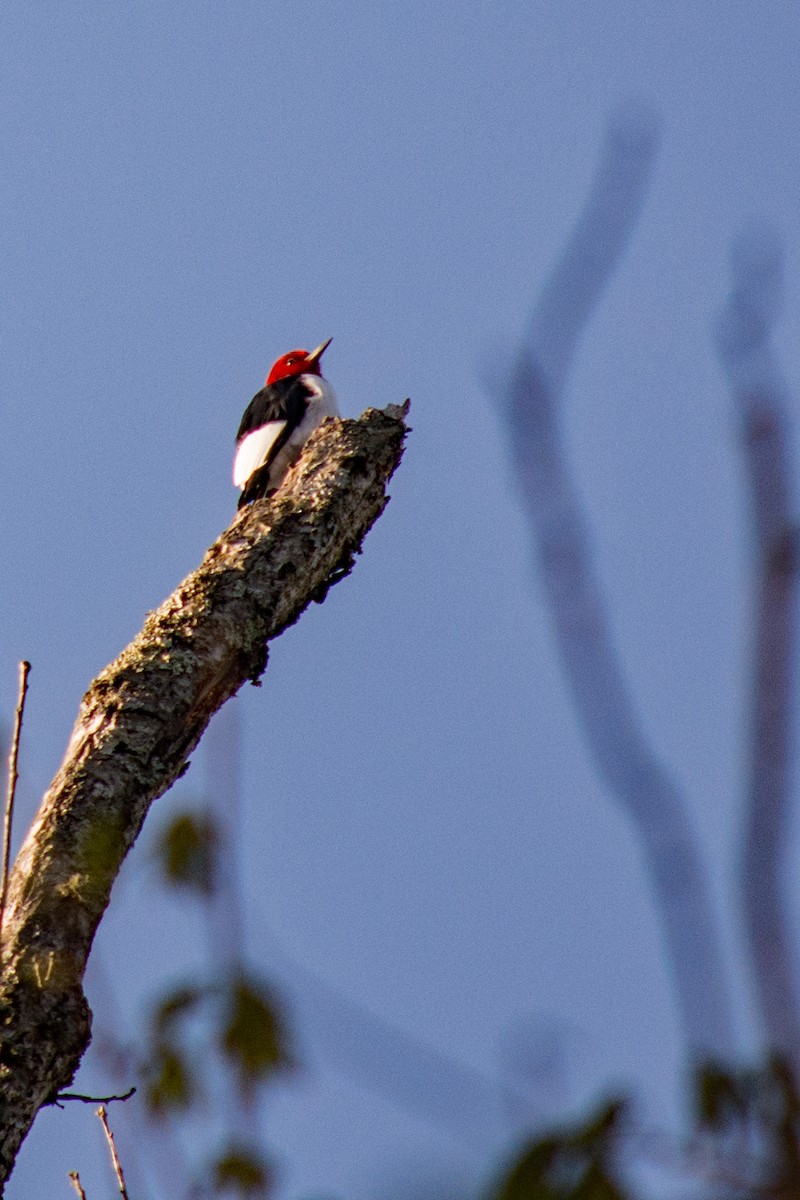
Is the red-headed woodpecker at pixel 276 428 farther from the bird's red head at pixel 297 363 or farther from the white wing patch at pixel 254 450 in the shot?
the bird's red head at pixel 297 363

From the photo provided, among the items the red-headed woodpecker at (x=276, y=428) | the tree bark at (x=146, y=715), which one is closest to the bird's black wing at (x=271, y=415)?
the red-headed woodpecker at (x=276, y=428)

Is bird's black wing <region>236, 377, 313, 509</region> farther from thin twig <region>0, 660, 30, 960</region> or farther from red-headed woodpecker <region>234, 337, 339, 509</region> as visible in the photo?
thin twig <region>0, 660, 30, 960</region>

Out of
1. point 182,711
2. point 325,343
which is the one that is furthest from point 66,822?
point 325,343

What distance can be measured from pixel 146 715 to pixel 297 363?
247 inches

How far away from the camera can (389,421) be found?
4.66m

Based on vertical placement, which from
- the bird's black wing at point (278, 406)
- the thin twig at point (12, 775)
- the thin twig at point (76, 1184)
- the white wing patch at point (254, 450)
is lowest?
the thin twig at point (76, 1184)

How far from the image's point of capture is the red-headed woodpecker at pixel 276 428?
6.15m

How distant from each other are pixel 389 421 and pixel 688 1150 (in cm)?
369

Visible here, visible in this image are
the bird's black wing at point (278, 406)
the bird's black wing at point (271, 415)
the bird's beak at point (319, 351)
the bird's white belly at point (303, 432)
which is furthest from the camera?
the bird's beak at point (319, 351)

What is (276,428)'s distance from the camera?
658cm

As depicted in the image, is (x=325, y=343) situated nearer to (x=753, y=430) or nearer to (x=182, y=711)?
(x=182, y=711)

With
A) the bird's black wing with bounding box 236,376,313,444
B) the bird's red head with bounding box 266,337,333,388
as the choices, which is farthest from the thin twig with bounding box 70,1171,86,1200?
the bird's red head with bounding box 266,337,333,388

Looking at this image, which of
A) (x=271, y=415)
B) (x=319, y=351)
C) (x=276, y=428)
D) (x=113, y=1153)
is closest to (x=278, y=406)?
(x=271, y=415)

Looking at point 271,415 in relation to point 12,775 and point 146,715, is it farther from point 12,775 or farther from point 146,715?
point 12,775
